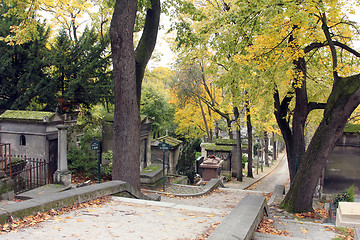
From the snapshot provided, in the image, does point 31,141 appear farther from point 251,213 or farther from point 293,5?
point 293,5

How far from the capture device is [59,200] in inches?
202

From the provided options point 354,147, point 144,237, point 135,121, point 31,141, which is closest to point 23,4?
point 31,141

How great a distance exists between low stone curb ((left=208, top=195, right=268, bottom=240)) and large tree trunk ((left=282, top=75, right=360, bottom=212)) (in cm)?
375

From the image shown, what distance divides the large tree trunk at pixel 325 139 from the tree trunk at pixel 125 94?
15.6 ft

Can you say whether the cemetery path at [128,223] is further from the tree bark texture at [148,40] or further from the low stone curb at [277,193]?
the low stone curb at [277,193]

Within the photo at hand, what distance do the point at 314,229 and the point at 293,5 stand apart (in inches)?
222

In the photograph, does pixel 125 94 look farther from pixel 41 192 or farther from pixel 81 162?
pixel 81 162

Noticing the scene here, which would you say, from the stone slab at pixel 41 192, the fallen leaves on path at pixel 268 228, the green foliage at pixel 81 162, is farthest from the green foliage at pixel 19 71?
the fallen leaves on path at pixel 268 228

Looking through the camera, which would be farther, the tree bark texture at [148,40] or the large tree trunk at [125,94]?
the tree bark texture at [148,40]

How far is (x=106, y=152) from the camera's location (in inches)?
531

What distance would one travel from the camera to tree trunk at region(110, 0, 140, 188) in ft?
25.4

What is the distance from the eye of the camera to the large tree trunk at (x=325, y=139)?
8.09 m

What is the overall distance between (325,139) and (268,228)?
13.7 feet

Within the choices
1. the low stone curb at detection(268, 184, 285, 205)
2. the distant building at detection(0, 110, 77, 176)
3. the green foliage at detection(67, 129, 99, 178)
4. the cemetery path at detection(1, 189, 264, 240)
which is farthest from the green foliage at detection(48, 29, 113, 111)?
the cemetery path at detection(1, 189, 264, 240)
